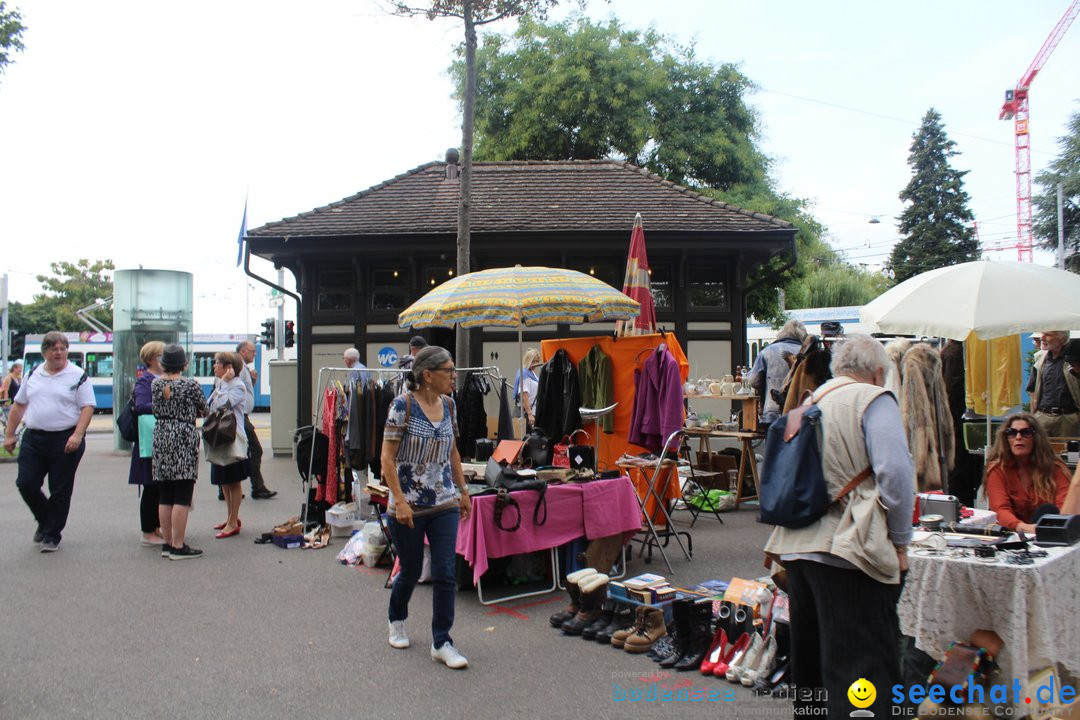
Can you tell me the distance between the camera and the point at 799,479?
3.12m

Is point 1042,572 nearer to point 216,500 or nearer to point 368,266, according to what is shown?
point 216,500

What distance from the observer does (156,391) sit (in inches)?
293

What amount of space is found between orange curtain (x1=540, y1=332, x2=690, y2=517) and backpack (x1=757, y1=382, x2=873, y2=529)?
15.8 feet

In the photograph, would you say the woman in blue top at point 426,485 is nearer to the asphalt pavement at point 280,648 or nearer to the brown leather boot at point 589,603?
the asphalt pavement at point 280,648

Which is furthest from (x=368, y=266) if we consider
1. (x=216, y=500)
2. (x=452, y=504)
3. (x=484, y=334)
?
(x=452, y=504)

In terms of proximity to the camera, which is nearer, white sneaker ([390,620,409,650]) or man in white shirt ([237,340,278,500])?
white sneaker ([390,620,409,650])

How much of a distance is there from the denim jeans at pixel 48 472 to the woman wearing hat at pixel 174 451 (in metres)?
0.77

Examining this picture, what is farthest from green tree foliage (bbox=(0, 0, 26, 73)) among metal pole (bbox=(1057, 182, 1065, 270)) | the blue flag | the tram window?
metal pole (bbox=(1057, 182, 1065, 270))

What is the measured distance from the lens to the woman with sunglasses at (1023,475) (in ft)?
16.0

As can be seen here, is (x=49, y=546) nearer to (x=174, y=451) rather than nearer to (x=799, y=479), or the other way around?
(x=174, y=451)

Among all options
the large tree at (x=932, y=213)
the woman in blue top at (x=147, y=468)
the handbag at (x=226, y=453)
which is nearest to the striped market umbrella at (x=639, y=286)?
the handbag at (x=226, y=453)

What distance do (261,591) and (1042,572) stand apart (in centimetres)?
516

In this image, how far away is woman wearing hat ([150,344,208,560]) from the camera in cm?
730

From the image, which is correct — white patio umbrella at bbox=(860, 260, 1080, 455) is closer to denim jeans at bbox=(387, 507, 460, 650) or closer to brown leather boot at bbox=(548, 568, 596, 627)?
brown leather boot at bbox=(548, 568, 596, 627)
